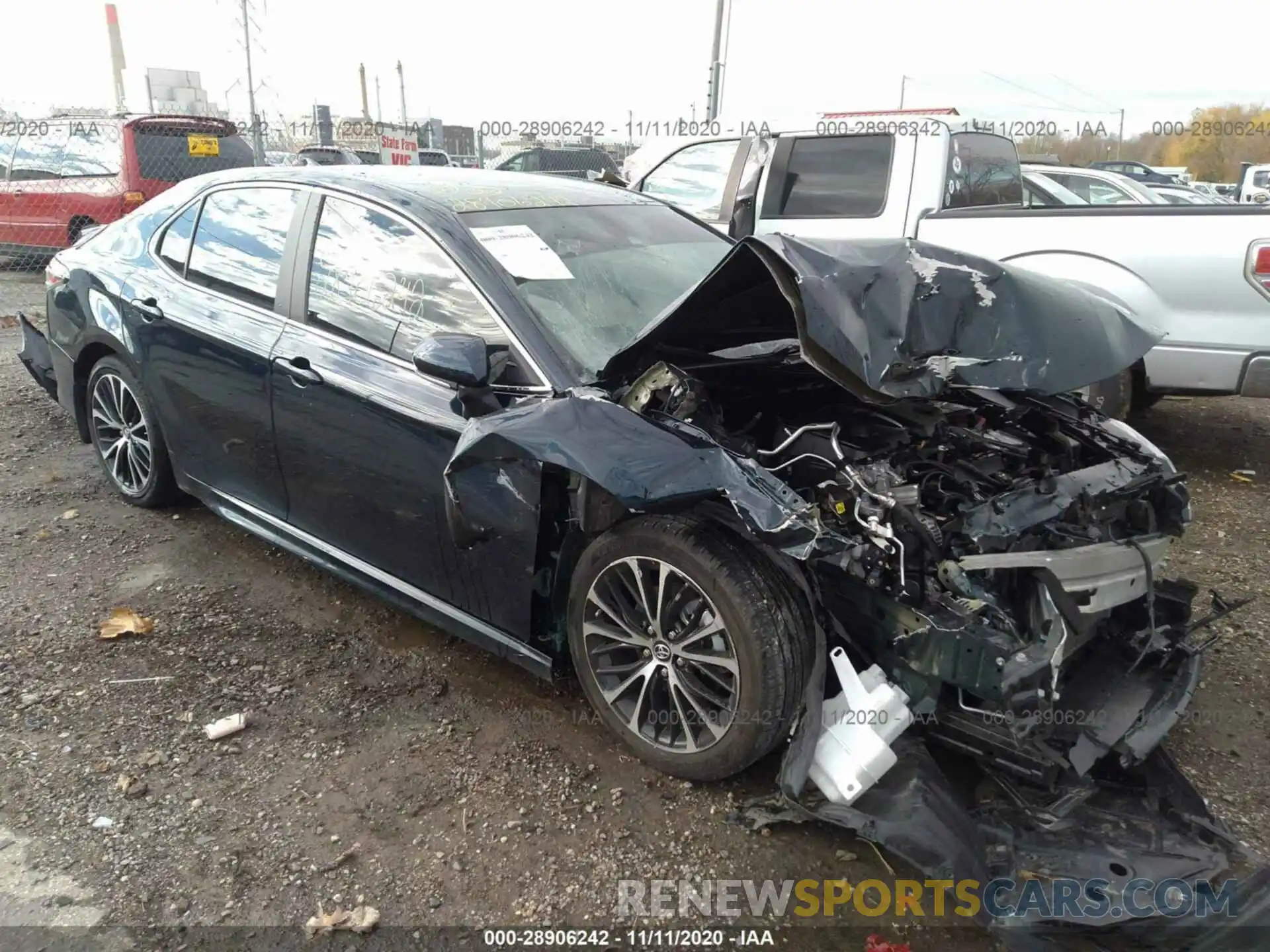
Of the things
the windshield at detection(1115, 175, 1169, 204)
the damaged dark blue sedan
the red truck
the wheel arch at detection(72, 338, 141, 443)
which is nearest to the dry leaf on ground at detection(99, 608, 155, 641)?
the damaged dark blue sedan

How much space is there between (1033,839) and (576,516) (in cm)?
150

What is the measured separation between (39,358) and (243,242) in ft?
7.16

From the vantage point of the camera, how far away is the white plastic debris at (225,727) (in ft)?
9.50

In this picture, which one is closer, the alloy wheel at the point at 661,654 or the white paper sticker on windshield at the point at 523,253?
the alloy wheel at the point at 661,654

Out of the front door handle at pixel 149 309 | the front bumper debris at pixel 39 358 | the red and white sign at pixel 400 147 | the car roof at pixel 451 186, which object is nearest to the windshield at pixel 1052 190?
the car roof at pixel 451 186

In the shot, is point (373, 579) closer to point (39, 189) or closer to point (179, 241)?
point (179, 241)

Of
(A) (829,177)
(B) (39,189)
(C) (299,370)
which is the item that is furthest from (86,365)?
(B) (39,189)

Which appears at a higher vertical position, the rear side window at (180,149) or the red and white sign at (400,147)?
the red and white sign at (400,147)

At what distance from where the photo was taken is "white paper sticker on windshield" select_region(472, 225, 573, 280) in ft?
9.71

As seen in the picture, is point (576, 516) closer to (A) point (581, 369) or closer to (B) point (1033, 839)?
(A) point (581, 369)

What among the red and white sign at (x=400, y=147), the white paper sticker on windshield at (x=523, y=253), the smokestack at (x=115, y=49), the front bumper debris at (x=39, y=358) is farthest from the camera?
the smokestack at (x=115, y=49)

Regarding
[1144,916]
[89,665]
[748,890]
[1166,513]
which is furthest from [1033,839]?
[89,665]

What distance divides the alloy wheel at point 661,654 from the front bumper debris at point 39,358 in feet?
12.5

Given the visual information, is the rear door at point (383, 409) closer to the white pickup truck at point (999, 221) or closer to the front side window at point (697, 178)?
the white pickup truck at point (999, 221)
